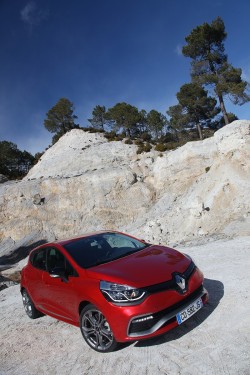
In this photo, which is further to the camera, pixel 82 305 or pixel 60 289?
pixel 60 289

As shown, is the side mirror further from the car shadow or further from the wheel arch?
the car shadow

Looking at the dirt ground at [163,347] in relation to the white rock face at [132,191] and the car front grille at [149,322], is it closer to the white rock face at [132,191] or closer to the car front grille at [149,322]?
the car front grille at [149,322]

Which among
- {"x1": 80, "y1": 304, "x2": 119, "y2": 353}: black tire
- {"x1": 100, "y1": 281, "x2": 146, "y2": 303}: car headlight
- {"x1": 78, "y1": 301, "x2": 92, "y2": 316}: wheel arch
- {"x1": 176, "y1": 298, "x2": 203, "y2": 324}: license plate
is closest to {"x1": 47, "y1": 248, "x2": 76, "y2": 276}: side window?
{"x1": 78, "y1": 301, "x2": 92, "y2": 316}: wheel arch

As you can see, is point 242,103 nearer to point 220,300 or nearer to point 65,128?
point 220,300

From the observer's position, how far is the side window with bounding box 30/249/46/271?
6188 millimetres

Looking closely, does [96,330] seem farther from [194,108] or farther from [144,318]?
[194,108]

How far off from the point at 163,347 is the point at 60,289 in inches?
76.5

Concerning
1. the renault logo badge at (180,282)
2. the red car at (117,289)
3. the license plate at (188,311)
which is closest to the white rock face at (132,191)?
the red car at (117,289)

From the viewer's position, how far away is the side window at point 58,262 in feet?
16.6

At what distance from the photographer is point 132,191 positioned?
91.0ft

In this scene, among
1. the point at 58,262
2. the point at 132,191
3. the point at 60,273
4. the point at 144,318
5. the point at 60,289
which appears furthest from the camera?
the point at 132,191

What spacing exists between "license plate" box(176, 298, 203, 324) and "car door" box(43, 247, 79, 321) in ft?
5.16

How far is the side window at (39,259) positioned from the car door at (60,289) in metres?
0.27

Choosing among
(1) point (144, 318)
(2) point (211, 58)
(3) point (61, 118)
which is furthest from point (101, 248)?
(3) point (61, 118)
